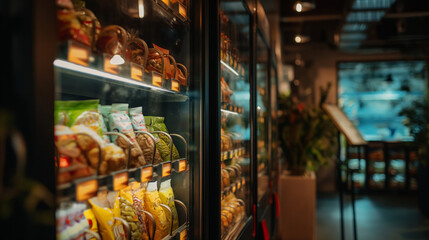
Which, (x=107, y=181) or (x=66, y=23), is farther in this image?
(x=107, y=181)

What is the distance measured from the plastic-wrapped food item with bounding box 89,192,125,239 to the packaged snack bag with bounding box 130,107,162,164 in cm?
20

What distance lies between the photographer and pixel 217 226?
1.44 meters

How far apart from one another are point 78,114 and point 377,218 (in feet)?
18.5

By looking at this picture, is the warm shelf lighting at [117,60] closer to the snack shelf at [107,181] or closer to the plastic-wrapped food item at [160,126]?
the snack shelf at [107,181]

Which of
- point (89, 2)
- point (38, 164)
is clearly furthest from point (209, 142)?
point (38, 164)

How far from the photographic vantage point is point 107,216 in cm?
118

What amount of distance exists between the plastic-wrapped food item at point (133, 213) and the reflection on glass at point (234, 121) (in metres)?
0.53

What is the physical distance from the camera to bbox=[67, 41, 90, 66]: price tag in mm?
757

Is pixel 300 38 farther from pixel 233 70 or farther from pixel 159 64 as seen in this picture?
pixel 159 64

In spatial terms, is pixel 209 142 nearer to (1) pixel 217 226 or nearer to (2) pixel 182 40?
(1) pixel 217 226

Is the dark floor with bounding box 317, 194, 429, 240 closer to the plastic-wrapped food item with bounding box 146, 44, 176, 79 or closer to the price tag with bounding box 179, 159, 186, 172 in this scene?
the price tag with bounding box 179, 159, 186, 172

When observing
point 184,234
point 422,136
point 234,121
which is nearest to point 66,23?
point 184,234

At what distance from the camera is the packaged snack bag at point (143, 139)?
1302mm

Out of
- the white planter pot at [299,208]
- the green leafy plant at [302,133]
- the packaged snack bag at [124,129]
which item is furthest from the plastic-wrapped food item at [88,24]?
the green leafy plant at [302,133]
